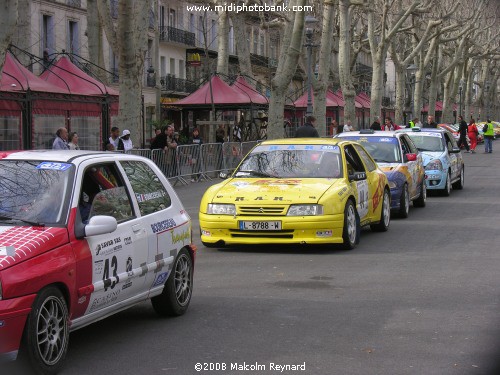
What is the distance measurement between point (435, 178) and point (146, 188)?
14.8 metres

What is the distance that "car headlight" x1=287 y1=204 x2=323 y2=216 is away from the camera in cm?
1242

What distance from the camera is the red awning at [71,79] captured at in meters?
26.9

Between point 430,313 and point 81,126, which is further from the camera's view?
point 81,126

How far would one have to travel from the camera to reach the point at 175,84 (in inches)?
2502

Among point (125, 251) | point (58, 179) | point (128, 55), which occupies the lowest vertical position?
point (125, 251)

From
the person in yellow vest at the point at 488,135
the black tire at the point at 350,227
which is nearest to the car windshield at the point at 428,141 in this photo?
the black tire at the point at 350,227

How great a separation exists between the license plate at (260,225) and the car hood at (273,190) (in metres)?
0.25

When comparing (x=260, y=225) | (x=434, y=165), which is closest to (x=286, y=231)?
(x=260, y=225)

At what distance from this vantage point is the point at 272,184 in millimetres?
12984

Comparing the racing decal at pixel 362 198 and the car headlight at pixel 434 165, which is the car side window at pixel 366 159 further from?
the car headlight at pixel 434 165

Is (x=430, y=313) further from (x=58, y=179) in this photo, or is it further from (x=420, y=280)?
(x=58, y=179)

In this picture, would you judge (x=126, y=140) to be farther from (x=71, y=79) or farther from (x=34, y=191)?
(x=34, y=191)

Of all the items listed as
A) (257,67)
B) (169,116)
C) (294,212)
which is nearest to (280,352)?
(294,212)

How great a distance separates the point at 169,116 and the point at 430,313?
2137 inches
